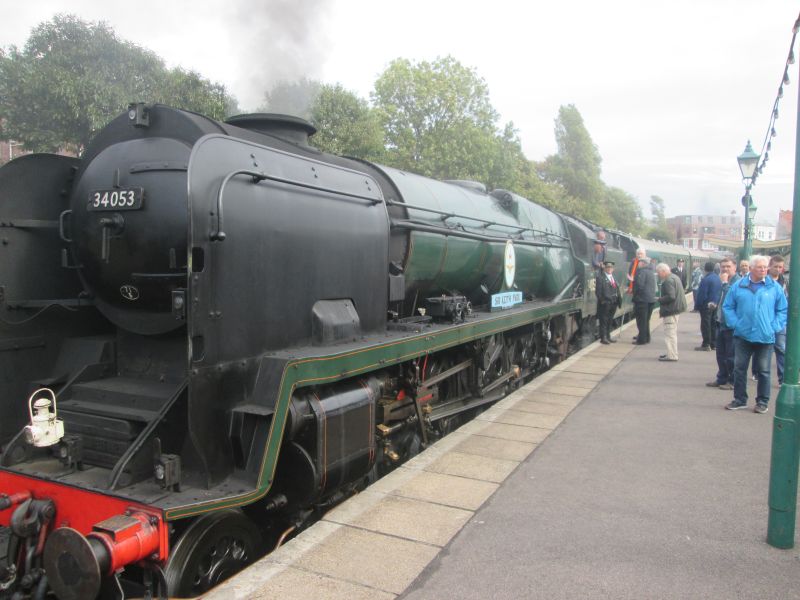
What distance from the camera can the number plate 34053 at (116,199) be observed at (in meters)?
3.35

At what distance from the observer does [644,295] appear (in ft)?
39.1

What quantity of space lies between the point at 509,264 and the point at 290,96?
6.26m

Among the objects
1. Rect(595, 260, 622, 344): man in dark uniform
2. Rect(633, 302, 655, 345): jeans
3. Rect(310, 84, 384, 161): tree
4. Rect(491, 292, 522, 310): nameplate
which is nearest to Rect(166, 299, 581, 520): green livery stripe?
Rect(491, 292, 522, 310): nameplate

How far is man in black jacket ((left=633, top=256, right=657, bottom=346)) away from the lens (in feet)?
39.1

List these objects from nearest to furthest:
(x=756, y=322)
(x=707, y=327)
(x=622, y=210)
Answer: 1. (x=756, y=322)
2. (x=707, y=327)
3. (x=622, y=210)

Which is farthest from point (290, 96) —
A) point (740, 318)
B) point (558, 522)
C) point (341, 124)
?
point (341, 124)

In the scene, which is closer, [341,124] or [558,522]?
[558,522]

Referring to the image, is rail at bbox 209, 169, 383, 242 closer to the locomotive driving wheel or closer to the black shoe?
the locomotive driving wheel

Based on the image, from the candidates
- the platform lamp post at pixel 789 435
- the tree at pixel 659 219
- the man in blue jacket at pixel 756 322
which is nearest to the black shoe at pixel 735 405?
the man in blue jacket at pixel 756 322

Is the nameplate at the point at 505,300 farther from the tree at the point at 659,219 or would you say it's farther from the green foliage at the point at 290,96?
the tree at the point at 659,219

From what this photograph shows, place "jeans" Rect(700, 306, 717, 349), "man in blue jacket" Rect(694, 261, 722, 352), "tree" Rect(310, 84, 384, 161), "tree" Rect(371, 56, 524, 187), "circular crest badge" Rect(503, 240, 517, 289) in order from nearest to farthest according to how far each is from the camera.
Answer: "circular crest badge" Rect(503, 240, 517, 289)
"man in blue jacket" Rect(694, 261, 722, 352)
"jeans" Rect(700, 306, 717, 349)
"tree" Rect(310, 84, 384, 161)
"tree" Rect(371, 56, 524, 187)

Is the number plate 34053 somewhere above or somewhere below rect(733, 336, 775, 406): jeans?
above

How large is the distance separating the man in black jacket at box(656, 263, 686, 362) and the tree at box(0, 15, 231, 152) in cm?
1522

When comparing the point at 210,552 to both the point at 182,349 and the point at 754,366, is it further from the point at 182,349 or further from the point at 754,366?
the point at 754,366
